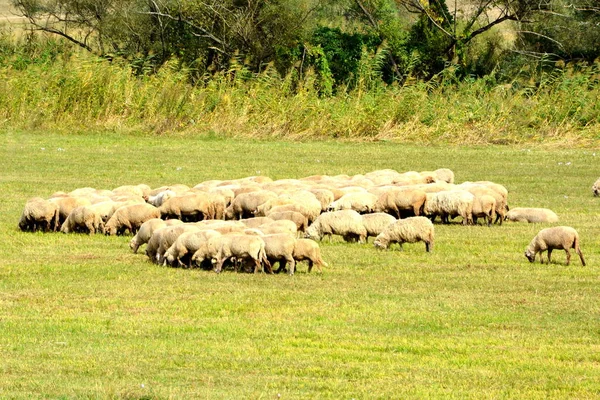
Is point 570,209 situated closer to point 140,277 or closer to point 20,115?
point 140,277

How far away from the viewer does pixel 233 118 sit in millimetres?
31609

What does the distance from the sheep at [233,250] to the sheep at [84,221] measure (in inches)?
125

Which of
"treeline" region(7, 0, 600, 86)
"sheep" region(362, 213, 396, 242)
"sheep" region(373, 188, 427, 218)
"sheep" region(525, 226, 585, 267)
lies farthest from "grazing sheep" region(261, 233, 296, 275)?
"treeline" region(7, 0, 600, 86)

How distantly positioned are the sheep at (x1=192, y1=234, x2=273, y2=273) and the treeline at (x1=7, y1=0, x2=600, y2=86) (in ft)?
76.9

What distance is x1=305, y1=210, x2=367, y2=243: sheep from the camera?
14680 mm

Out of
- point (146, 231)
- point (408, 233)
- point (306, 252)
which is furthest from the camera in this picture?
point (408, 233)

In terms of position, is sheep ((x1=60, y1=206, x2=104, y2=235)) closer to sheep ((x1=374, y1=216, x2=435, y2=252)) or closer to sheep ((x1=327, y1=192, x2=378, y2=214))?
sheep ((x1=327, y1=192, x2=378, y2=214))

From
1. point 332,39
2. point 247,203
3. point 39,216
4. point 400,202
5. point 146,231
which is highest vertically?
point 332,39

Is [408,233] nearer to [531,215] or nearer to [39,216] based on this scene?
[531,215]

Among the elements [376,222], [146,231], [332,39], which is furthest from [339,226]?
[332,39]

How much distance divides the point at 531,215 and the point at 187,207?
5.22 meters

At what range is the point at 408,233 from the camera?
45.7ft

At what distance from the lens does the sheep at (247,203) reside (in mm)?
16016

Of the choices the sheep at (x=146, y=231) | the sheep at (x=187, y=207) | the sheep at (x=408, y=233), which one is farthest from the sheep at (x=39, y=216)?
the sheep at (x=408, y=233)
